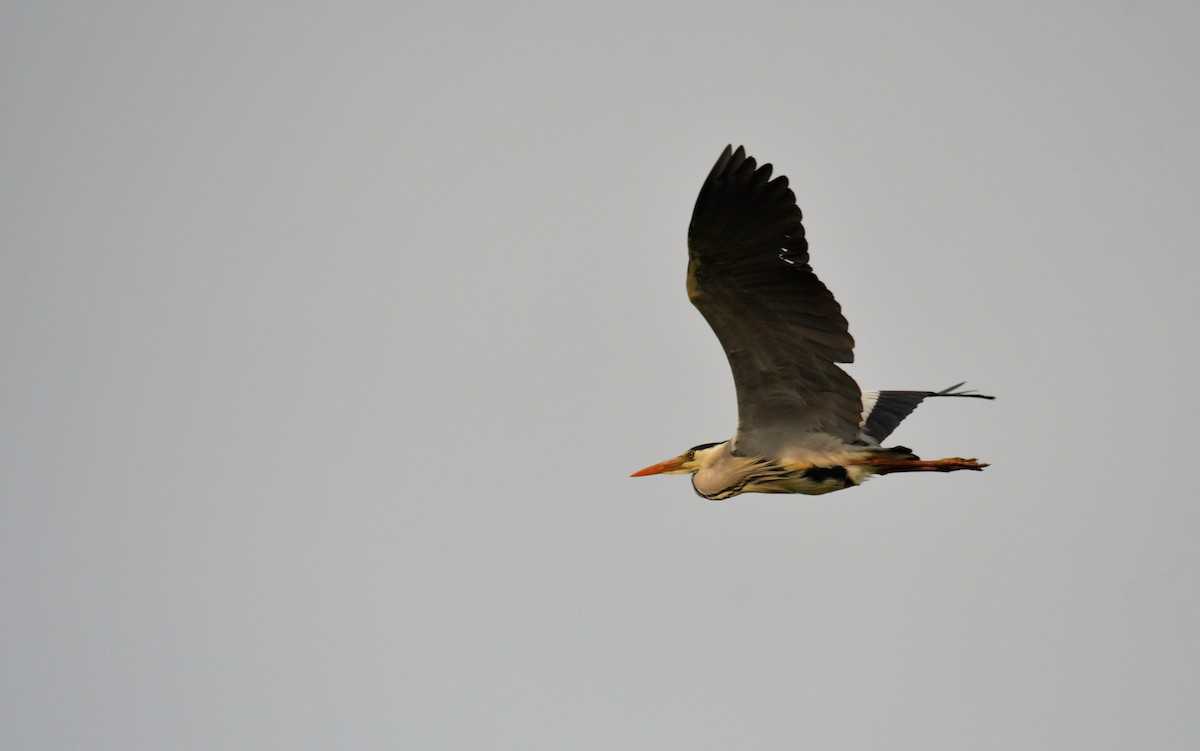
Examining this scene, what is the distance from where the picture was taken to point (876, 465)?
29.1ft

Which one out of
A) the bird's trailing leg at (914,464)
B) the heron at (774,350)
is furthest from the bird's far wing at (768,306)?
the bird's trailing leg at (914,464)

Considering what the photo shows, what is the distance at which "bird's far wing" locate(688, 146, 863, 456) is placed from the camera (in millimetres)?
7680

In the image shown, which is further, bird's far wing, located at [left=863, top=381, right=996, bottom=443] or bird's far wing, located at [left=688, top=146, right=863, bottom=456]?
bird's far wing, located at [left=863, top=381, right=996, bottom=443]

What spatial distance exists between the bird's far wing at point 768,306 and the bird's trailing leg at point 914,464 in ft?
0.85

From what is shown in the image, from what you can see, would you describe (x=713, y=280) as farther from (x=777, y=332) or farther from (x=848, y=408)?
(x=848, y=408)

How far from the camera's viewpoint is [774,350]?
837cm

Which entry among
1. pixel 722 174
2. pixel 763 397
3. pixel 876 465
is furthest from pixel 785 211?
pixel 876 465

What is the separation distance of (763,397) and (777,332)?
2.33 feet

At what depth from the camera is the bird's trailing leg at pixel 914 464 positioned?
8.55m

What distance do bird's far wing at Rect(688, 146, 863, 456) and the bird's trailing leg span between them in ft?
0.85

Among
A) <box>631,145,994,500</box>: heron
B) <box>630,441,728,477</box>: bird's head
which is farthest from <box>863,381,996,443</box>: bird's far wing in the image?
<box>630,441,728,477</box>: bird's head

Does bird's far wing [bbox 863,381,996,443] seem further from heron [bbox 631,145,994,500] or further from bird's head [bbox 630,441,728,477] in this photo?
bird's head [bbox 630,441,728,477]

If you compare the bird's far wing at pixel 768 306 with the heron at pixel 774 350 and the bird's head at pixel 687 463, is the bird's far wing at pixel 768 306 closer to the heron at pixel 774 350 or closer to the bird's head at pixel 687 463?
the heron at pixel 774 350

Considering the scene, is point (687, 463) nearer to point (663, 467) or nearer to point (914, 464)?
point (663, 467)
